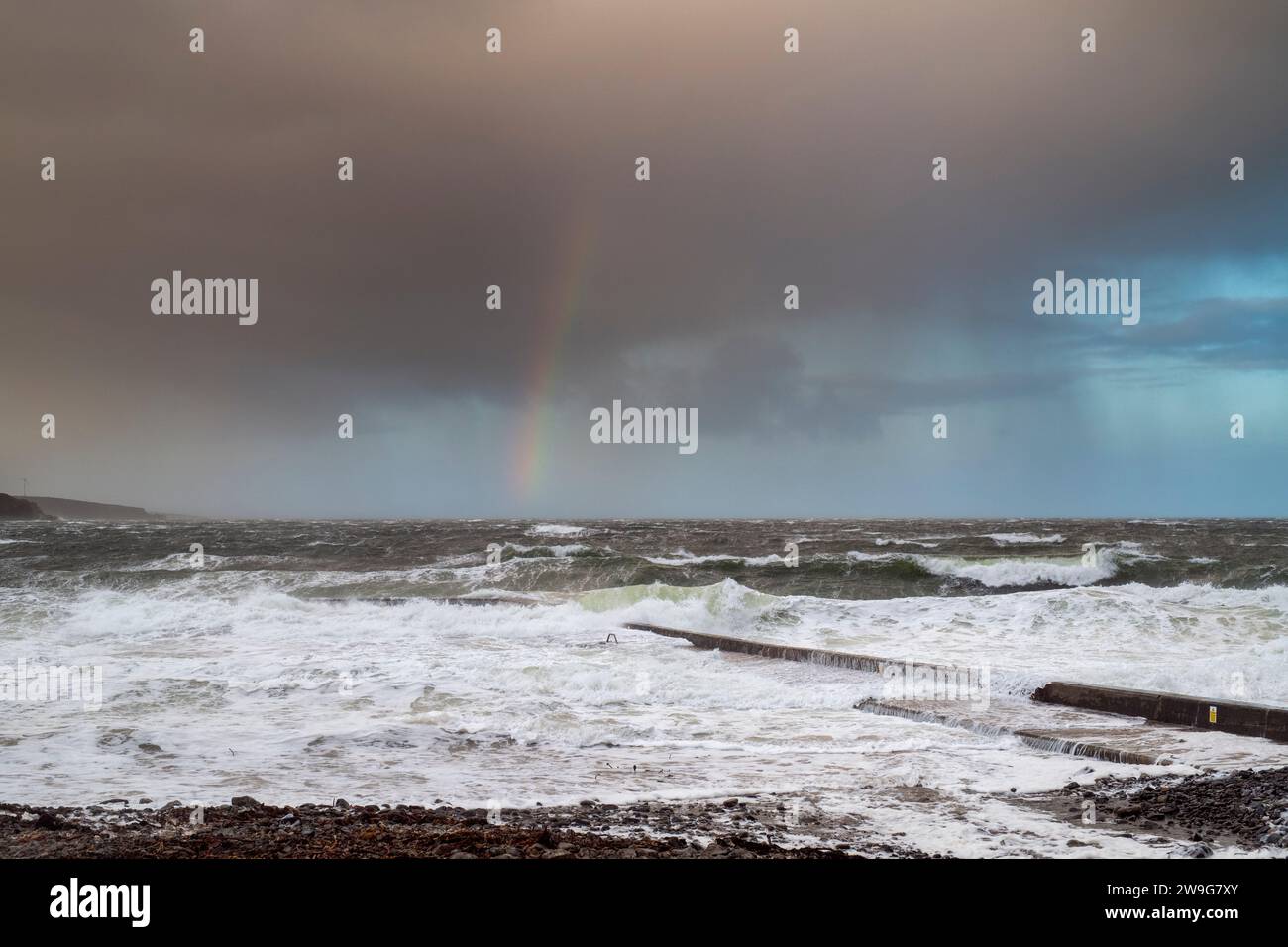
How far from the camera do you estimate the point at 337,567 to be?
33156 millimetres

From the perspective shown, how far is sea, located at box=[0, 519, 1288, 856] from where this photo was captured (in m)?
6.41

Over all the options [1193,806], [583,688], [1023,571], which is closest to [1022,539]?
[1023,571]

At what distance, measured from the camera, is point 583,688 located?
10.7 m

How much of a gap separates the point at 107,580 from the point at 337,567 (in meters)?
7.64

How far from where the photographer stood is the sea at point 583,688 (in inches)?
252

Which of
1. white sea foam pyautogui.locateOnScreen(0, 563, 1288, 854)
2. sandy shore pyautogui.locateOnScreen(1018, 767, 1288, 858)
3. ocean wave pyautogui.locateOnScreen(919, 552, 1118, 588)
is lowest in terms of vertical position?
ocean wave pyautogui.locateOnScreen(919, 552, 1118, 588)

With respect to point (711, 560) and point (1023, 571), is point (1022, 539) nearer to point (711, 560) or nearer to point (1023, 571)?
point (1023, 571)

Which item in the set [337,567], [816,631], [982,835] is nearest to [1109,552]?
[816,631]

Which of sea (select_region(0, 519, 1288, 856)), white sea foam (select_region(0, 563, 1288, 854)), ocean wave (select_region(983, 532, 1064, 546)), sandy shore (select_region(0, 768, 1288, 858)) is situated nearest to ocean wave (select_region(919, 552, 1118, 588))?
sea (select_region(0, 519, 1288, 856))

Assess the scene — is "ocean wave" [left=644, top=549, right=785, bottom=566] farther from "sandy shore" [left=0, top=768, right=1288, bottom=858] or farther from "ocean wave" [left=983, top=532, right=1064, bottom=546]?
"sandy shore" [left=0, top=768, right=1288, bottom=858]

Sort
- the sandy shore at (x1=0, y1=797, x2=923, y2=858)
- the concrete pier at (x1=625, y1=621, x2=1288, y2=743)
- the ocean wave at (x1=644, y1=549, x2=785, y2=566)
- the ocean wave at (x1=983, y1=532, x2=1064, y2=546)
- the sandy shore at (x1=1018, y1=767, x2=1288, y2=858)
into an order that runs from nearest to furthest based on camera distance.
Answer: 1. the sandy shore at (x1=0, y1=797, x2=923, y2=858)
2. the sandy shore at (x1=1018, y1=767, x2=1288, y2=858)
3. the concrete pier at (x1=625, y1=621, x2=1288, y2=743)
4. the ocean wave at (x1=644, y1=549, x2=785, y2=566)
5. the ocean wave at (x1=983, y1=532, x2=1064, y2=546)

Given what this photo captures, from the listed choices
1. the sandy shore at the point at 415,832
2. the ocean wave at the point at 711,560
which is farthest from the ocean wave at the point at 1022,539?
the sandy shore at the point at 415,832

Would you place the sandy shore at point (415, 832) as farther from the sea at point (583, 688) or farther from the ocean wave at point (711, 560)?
the ocean wave at point (711, 560)
